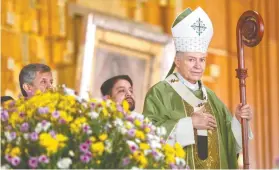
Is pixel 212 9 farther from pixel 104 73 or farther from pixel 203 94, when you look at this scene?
pixel 203 94

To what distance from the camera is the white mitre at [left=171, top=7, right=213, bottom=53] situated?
3.80m

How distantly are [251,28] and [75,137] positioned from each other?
130 centimetres

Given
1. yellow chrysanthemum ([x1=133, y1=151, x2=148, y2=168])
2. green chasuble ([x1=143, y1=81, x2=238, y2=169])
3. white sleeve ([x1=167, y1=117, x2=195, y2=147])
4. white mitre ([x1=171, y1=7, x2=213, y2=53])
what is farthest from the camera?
white mitre ([x1=171, y1=7, x2=213, y2=53])

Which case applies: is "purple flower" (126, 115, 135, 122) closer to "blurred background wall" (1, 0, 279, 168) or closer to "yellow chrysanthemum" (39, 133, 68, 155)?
"yellow chrysanthemum" (39, 133, 68, 155)

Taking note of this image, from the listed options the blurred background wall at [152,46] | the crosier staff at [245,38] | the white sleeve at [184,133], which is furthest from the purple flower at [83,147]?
the blurred background wall at [152,46]

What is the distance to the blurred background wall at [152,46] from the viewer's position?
5.29 meters

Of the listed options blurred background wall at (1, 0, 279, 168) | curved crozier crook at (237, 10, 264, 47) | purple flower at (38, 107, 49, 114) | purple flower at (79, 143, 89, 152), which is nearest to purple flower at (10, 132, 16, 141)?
purple flower at (38, 107, 49, 114)

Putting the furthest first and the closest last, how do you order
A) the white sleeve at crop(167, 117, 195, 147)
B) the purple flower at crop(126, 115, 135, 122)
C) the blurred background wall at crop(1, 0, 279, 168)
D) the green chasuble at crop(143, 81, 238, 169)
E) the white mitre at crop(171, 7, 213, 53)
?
the blurred background wall at crop(1, 0, 279, 168) < the white mitre at crop(171, 7, 213, 53) < the green chasuble at crop(143, 81, 238, 169) < the white sleeve at crop(167, 117, 195, 147) < the purple flower at crop(126, 115, 135, 122)

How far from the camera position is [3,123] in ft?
8.91

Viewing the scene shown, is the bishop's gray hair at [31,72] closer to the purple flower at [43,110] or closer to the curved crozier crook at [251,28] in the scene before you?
the curved crozier crook at [251,28]

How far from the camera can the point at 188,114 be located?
Answer: 12.3 ft

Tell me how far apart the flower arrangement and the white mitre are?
109 centimetres

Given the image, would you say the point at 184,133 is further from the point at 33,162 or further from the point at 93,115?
the point at 33,162

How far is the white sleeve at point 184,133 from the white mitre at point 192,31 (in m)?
0.37
